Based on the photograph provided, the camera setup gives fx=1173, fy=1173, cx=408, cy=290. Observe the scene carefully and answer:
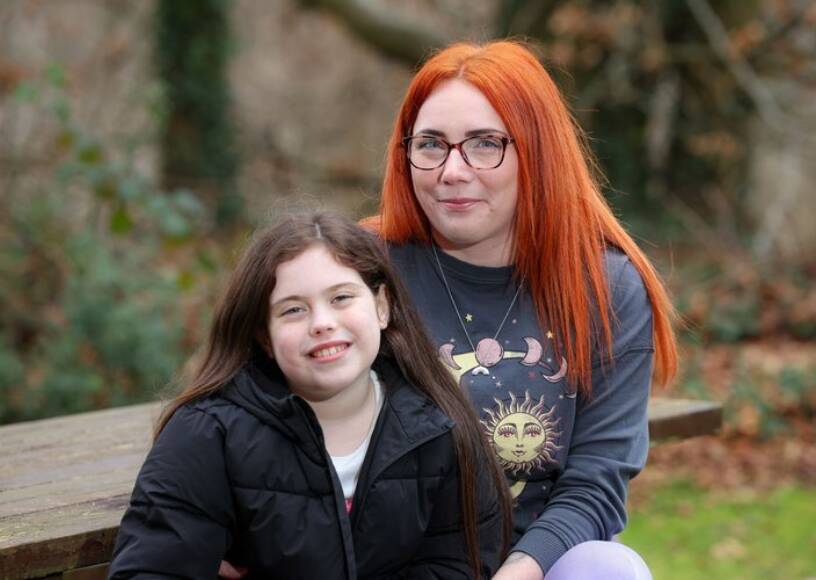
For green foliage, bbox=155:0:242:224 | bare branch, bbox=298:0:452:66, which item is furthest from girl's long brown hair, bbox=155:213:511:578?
green foliage, bbox=155:0:242:224

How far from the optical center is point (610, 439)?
264 cm

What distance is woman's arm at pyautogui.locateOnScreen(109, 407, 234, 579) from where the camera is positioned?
6.78ft

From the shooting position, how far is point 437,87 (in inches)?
105

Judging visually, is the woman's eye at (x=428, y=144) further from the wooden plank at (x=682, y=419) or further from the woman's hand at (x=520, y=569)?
the wooden plank at (x=682, y=419)

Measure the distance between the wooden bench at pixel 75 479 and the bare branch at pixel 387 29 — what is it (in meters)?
8.32

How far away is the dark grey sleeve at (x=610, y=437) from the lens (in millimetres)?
2525

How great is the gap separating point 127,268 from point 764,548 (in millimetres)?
3671

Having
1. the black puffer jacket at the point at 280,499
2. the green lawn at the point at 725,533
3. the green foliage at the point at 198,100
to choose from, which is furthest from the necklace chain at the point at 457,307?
the green foliage at the point at 198,100

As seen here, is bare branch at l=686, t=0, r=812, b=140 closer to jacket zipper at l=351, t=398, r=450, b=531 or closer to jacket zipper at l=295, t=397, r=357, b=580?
jacket zipper at l=351, t=398, r=450, b=531

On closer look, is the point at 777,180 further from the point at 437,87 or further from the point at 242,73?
the point at 437,87

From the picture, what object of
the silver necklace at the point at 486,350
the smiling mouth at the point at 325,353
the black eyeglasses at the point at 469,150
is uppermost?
the black eyeglasses at the point at 469,150

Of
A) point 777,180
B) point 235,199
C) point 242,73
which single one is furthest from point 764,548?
point 242,73

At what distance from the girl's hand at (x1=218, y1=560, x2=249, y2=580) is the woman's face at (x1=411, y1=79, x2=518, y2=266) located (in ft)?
2.91

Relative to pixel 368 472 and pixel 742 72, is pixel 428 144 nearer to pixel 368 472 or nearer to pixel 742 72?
pixel 368 472
